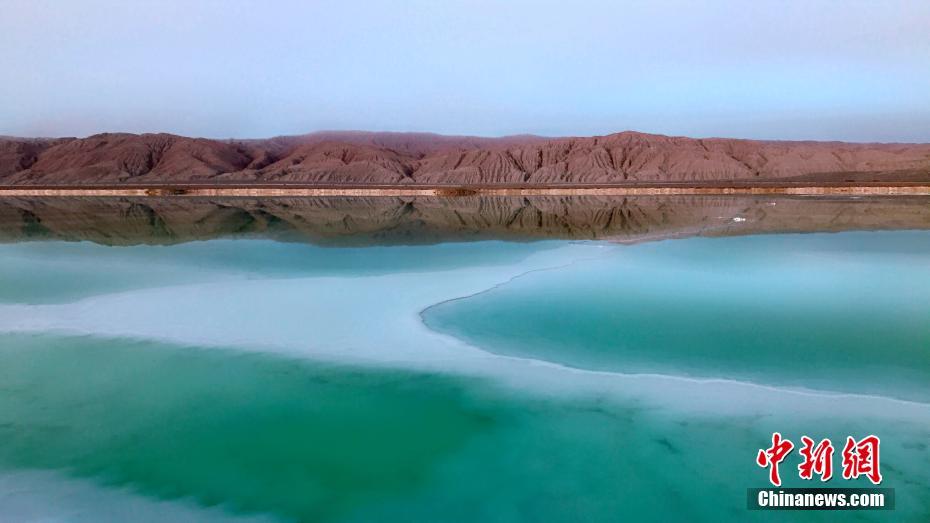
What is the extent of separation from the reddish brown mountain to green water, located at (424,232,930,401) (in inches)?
1768

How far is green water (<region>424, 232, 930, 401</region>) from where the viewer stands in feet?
15.1

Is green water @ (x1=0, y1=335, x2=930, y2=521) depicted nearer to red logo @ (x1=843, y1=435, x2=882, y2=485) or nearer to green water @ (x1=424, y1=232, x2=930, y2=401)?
red logo @ (x1=843, y1=435, x2=882, y2=485)

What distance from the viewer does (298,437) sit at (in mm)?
3678

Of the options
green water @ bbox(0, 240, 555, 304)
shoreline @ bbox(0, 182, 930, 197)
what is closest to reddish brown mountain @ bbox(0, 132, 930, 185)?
shoreline @ bbox(0, 182, 930, 197)

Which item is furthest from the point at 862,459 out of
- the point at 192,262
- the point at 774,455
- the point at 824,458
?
the point at 192,262

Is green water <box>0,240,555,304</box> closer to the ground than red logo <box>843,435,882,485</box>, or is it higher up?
higher up

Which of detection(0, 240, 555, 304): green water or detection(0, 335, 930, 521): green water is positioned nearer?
detection(0, 335, 930, 521): green water

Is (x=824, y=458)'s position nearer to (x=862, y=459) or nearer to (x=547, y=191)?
(x=862, y=459)

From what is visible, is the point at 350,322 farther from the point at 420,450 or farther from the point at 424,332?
the point at 420,450

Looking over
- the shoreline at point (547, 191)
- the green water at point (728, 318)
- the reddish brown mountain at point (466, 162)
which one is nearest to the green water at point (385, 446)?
the green water at point (728, 318)

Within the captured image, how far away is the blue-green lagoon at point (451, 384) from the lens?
3.13m

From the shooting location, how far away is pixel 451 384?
436cm

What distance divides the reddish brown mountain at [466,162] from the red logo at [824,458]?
162ft

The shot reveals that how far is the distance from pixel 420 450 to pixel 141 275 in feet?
19.0
